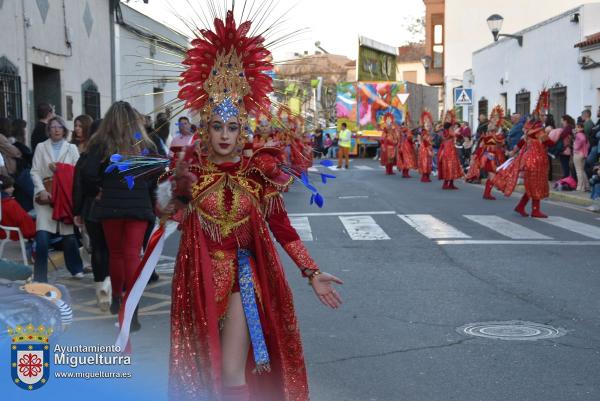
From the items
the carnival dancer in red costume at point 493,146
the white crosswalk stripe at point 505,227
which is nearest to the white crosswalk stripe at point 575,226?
the white crosswalk stripe at point 505,227

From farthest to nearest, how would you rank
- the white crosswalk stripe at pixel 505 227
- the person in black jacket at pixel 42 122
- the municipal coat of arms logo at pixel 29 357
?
the white crosswalk stripe at pixel 505 227, the person in black jacket at pixel 42 122, the municipal coat of arms logo at pixel 29 357

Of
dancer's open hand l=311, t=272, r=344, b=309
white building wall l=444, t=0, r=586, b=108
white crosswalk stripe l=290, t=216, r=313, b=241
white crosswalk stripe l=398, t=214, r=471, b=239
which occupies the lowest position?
white crosswalk stripe l=290, t=216, r=313, b=241

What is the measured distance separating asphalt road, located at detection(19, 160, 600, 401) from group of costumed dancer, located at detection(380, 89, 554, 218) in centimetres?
92

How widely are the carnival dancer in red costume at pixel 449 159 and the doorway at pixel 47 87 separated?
9522 mm

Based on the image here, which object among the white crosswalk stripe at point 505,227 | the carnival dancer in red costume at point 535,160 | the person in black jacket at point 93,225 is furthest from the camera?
the carnival dancer in red costume at point 535,160

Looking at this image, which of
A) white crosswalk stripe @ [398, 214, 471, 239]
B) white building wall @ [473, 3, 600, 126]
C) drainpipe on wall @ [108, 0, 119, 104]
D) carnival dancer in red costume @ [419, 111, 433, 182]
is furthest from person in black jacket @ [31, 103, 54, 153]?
white building wall @ [473, 3, 600, 126]

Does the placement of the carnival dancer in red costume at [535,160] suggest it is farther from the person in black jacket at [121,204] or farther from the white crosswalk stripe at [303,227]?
the person in black jacket at [121,204]

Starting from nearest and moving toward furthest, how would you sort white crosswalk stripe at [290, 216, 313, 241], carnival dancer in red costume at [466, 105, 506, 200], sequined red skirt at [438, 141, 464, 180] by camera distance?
white crosswalk stripe at [290, 216, 313, 241] < carnival dancer in red costume at [466, 105, 506, 200] < sequined red skirt at [438, 141, 464, 180]

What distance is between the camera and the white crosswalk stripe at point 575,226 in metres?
12.7

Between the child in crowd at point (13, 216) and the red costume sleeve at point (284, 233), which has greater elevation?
the red costume sleeve at point (284, 233)

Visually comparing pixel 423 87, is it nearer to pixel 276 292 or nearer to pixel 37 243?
pixel 37 243

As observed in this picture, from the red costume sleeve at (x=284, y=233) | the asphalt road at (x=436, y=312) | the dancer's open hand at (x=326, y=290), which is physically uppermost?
the red costume sleeve at (x=284, y=233)

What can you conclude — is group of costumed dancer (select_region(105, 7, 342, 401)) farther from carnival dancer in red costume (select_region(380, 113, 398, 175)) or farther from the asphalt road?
carnival dancer in red costume (select_region(380, 113, 398, 175))

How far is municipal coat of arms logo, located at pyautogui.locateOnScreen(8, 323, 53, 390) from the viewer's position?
11.8 feet
